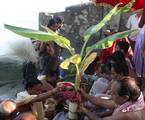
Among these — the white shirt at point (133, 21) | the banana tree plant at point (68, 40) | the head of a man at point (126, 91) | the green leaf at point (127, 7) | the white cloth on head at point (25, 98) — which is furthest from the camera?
Result: the white shirt at point (133, 21)

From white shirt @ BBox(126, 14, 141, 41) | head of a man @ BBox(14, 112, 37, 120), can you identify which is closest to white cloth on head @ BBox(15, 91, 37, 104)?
head of a man @ BBox(14, 112, 37, 120)

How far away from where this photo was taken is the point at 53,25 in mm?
6719

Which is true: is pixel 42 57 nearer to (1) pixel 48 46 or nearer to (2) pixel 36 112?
(1) pixel 48 46

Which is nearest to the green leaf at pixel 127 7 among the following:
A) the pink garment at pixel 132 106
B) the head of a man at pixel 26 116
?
the pink garment at pixel 132 106

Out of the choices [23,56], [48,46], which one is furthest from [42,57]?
[23,56]

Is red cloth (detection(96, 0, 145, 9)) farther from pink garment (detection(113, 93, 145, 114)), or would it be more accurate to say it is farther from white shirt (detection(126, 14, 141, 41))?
white shirt (detection(126, 14, 141, 41))

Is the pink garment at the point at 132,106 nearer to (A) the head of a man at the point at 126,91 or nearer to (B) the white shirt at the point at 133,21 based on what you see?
(A) the head of a man at the point at 126,91

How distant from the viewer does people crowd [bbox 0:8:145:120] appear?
157 inches

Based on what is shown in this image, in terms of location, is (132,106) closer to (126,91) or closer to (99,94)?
(126,91)

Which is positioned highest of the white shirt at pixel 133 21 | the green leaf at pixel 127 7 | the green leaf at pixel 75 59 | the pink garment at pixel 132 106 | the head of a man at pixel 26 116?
the green leaf at pixel 127 7

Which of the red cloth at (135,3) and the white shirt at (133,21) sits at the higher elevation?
the red cloth at (135,3)

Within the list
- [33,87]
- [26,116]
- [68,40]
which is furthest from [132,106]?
[33,87]

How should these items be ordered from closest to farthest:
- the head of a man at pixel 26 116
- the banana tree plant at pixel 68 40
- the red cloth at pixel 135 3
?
the banana tree plant at pixel 68 40
the head of a man at pixel 26 116
the red cloth at pixel 135 3

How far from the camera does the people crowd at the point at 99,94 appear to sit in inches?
157
